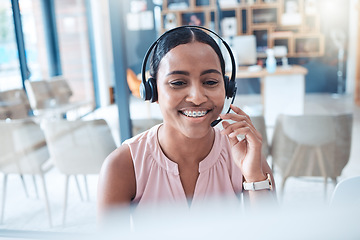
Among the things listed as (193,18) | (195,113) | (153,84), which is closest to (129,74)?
(193,18)

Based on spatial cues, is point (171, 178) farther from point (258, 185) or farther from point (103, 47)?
point (103, 47)

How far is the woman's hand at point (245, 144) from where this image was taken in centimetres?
70

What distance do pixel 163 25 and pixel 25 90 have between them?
107cm

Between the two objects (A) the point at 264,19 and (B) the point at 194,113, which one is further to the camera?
(A) the point at 264,19

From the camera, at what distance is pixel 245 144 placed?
76 cm

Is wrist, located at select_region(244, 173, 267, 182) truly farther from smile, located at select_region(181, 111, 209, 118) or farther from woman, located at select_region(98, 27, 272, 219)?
smile, located at select_region(181, 111, 209, 118)

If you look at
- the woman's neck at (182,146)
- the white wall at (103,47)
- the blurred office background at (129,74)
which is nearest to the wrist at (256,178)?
the woman's neck at (182,146)

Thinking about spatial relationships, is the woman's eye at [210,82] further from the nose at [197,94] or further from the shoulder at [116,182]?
the shoulder at [116,182]

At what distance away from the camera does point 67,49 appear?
3.47 metres

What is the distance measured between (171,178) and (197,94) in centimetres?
22

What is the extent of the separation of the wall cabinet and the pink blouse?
5.14ft

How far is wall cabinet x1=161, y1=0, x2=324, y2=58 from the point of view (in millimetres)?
2238

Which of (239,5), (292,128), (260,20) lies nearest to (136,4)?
(239,5)

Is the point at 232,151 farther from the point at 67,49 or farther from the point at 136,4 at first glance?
the point at 67,49
